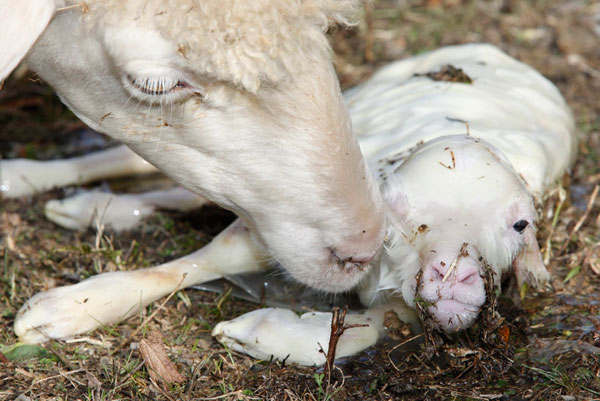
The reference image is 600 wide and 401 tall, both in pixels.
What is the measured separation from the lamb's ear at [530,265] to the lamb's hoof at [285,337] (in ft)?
2.14

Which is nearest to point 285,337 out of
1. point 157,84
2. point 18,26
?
point 157,84

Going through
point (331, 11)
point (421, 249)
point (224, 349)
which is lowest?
point (224, 349)

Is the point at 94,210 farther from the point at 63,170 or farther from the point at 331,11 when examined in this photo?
the point at 331,11

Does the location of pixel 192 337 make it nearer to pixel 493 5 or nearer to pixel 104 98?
pixel 104 98

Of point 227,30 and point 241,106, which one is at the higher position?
point 227,30

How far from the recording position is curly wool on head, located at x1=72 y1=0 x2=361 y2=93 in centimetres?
236

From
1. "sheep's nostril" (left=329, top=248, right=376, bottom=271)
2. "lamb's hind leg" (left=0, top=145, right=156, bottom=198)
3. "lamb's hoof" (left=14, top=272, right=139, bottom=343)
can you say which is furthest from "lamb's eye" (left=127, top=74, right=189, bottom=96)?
"lamb's hind leg" (left=0, top=145, right=156, bottom=198)

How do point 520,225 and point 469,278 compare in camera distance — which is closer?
point 469,278

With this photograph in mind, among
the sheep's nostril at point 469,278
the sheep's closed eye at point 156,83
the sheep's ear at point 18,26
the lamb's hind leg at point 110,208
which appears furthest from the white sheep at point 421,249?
the sheep's ear at point 18,26

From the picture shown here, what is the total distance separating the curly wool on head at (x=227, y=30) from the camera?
7.73ft

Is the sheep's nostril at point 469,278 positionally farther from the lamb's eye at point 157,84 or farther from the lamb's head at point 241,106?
the lamb's eye at point 157,84

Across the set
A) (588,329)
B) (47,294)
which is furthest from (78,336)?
(588,329)

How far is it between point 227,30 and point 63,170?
245 centimetres

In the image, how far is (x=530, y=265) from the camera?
3.26m
